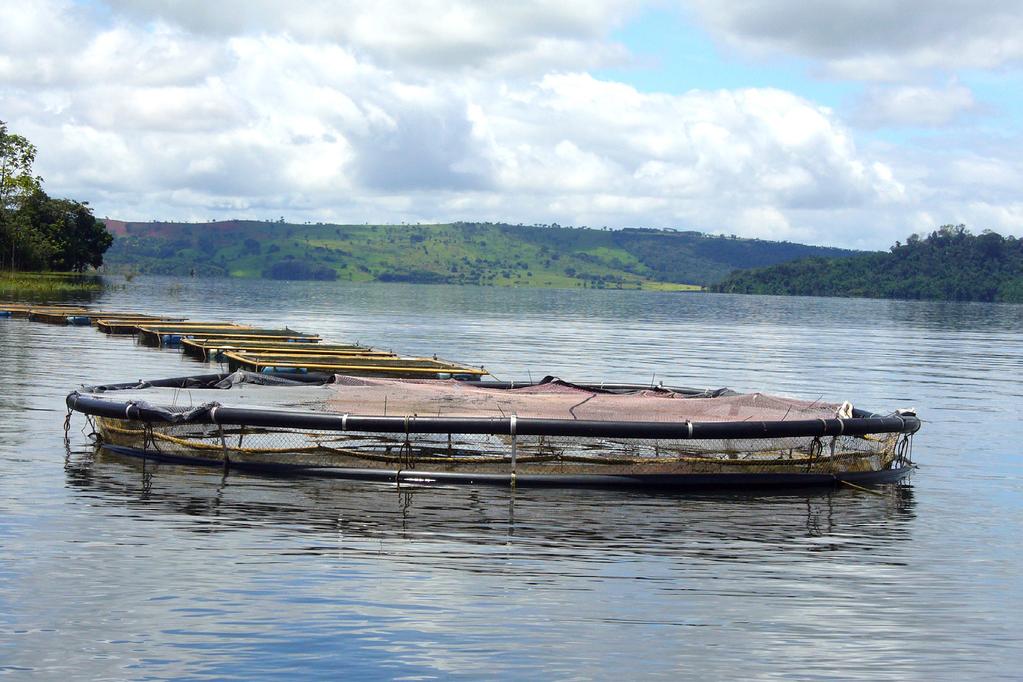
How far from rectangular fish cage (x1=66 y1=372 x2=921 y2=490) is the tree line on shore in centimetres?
10597

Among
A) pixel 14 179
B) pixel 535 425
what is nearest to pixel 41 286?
pixel 14 179

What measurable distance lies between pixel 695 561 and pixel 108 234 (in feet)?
531

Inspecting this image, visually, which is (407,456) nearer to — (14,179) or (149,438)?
(149,438)

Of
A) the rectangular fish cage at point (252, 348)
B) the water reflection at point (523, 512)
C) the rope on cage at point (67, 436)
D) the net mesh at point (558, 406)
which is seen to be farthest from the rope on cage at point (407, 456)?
the rectangular fish cage at point (252, 348)

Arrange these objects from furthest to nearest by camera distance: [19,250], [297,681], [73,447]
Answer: [19,250] < [73,447] < [297,681]

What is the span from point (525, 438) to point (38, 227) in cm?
13499

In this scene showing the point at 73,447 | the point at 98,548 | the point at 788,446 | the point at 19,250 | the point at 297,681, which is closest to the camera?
the point at 297,681

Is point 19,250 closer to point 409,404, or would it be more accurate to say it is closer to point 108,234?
point 108,234

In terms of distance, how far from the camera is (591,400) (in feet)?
80.0

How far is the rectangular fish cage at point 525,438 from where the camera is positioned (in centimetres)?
2253

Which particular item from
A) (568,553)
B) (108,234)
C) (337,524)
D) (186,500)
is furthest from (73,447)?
(108,234)

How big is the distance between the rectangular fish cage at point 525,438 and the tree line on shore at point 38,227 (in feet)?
348

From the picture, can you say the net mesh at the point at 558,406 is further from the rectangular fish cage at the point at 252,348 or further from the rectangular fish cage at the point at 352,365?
the rectangular fish cage at the point at 252,348

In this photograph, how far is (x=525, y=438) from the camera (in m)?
23.1
